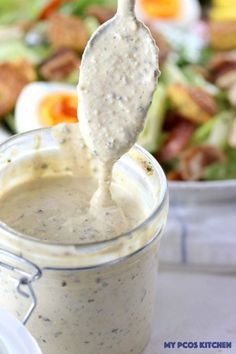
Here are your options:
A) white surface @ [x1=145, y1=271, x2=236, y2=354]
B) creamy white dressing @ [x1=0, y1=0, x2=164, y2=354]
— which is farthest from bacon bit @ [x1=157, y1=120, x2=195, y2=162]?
creamy white dressing @ [x1=0, y1=0, x2=164, y2=354]

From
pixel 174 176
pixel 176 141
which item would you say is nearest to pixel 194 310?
pixel 174 176

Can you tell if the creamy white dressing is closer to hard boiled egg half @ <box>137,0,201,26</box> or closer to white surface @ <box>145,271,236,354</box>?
white surface @ <box>145,271,236,354</box>

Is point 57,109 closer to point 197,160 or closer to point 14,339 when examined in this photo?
point 197,160

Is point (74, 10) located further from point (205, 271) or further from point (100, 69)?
point (100, 69)

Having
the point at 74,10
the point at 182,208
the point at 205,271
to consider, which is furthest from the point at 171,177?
the point at 74,10

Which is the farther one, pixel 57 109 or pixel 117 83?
pixel 57 109

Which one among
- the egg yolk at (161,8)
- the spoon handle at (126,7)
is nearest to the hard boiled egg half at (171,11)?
the egg yolk at (161,8)

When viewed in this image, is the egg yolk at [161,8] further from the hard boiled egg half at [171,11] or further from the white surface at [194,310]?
the white surface at [194,310]
